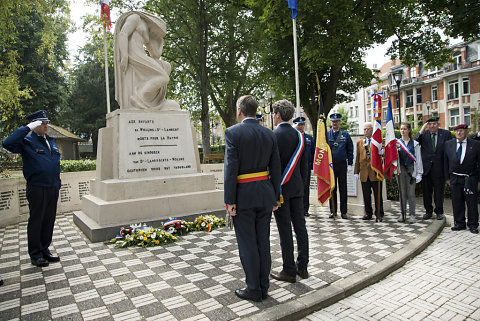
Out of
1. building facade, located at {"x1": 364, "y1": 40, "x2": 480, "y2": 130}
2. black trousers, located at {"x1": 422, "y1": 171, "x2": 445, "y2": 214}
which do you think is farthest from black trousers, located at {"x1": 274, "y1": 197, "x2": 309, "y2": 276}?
building facade, located at {"x1": 364, "y1": 40, "x2": 480, "y2": 130}

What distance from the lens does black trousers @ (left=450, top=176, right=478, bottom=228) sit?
6.38 m

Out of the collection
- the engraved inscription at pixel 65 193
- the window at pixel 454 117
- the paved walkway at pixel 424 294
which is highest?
the window at pixel 454 117

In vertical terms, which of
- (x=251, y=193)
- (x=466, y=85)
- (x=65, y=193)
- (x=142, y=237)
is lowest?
(x=142, y=237)

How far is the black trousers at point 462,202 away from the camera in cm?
638

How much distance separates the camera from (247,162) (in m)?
3.45

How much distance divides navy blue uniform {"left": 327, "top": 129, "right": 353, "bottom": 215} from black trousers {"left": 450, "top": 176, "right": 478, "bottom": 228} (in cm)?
209

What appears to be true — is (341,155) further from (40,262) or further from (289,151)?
(40,262)

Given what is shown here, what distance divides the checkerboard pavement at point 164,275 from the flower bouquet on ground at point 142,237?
0.20 m

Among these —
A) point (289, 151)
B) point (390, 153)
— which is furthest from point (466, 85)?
point (289, 151)

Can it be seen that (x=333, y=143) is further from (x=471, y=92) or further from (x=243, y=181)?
(x=471, y=92)

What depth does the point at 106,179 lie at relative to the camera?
7.08 meters

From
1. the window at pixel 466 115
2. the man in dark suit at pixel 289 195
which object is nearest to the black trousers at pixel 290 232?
the man in dark suit at pixel 289 195

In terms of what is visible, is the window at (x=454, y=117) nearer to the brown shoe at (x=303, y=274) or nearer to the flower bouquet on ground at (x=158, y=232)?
the flower bouquet on ground at (x=158, y=232)

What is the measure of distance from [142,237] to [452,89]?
48884 millimetres
